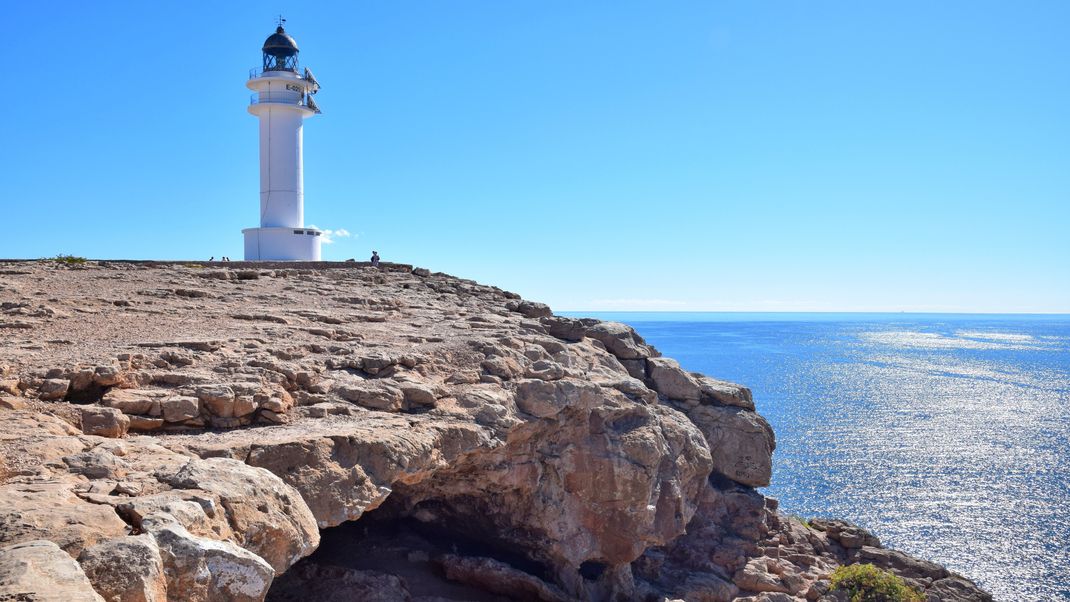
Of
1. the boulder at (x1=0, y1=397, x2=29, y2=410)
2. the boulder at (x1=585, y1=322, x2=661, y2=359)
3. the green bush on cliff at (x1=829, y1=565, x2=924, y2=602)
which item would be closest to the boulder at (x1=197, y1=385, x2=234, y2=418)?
the boulder at (x1=0, y1=397, x2=29, y2=410)

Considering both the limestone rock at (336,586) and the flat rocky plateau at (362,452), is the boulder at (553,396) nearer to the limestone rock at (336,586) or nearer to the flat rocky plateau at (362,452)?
the flat rocky plateau at (362,452)

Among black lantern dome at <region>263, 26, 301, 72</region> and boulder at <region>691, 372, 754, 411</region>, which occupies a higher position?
black lantern dome at <region>263, 26, 301, 72</region>

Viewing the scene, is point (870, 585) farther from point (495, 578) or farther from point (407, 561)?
point (407, 561)

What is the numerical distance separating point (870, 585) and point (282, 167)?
97.0 ft

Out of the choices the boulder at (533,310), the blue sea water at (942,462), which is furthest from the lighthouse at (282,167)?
the blue sea water at (942,462)

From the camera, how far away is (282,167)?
37.0 meters

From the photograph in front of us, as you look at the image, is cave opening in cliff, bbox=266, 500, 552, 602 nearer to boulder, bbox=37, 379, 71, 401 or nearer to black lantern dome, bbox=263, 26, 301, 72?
boulder, bbox=37, 379, 71, 401

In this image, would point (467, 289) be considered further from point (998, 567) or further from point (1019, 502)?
point (1019, 502)

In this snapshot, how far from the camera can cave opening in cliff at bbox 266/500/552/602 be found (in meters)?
16.4

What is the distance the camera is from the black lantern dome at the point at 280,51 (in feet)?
127

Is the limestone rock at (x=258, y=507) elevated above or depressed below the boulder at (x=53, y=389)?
below

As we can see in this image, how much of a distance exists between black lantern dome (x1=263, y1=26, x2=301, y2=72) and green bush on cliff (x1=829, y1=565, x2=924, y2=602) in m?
32.3

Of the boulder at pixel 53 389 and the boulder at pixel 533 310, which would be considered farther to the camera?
the boulder at pixel 533 310

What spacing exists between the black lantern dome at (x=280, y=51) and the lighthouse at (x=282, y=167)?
0.66m
